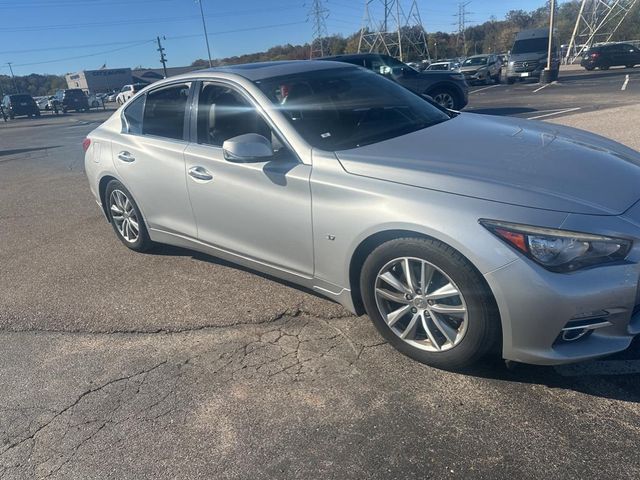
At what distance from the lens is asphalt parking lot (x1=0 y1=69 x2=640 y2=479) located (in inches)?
88.7

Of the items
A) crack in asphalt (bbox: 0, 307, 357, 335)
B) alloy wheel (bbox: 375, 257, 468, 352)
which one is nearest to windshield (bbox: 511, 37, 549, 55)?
crack in asphalt (bbox: 0, 307, 357, 335)

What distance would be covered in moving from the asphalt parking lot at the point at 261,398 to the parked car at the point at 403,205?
11.4 inches

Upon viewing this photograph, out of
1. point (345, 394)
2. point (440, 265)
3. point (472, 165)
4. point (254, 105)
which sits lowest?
point (345, 394)

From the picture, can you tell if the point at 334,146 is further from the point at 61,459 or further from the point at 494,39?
the point at 494,39

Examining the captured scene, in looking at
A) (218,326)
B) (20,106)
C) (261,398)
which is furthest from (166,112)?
(20,106)

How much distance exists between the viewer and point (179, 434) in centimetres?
252

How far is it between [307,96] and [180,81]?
1.18 meters

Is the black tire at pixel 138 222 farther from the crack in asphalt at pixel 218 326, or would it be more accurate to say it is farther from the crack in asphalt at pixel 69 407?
the crack in asphalt at pixel 69 407

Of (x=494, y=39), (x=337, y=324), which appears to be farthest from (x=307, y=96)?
(x=494, y=39)

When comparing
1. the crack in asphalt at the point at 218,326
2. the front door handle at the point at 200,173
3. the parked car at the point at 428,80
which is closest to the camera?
the crack in asphalt at the point at 218,326

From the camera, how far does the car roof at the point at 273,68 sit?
146 inches

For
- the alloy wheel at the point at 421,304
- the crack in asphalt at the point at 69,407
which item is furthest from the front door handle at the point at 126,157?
the alloy wheel at the point at 421,304

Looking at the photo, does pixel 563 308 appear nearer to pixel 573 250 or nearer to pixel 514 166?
pixel 573 250

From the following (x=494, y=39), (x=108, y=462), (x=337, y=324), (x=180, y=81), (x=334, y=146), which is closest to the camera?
(x=108, y=462)
